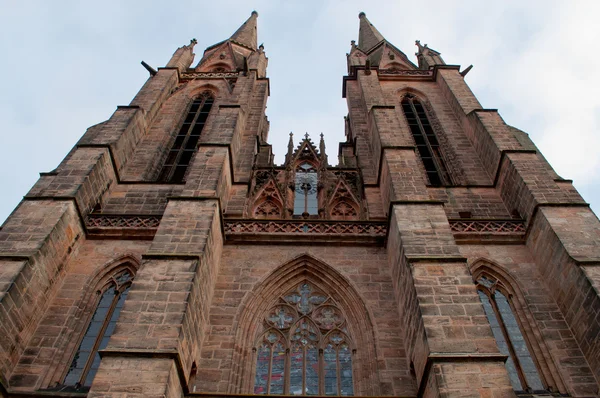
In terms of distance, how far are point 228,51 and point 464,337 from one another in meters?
19.0

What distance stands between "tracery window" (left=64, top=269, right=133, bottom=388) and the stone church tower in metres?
0.03

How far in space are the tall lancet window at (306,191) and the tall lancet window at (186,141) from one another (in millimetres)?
2912

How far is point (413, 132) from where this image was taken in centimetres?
1597

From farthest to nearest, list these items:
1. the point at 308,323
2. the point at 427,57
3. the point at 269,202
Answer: the point at 427,57 → the point at 269,202 → the point at 308,323

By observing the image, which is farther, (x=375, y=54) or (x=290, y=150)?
(x=375, y=54)

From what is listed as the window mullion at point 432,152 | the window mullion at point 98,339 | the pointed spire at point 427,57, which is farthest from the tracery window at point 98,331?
the pointed spire at point 427,57

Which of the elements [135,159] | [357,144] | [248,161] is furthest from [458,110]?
[135,159]

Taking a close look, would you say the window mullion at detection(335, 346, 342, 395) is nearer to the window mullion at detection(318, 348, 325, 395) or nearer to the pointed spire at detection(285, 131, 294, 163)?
the window mullion at detection(318, 348, 325, 395)

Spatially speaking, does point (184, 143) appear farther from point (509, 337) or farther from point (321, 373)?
point (509, 337)

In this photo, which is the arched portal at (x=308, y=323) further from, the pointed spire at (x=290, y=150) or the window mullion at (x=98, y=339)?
the pointed spire at (x=290, y=150)

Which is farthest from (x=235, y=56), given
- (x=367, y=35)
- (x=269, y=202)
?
(x=269, y=202)

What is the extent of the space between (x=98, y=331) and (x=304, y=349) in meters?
3.42

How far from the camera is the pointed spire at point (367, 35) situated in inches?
997

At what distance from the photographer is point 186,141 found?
15109 mm
